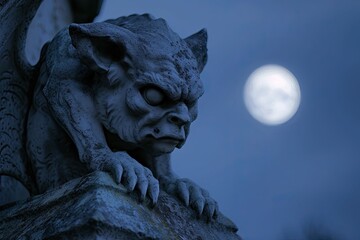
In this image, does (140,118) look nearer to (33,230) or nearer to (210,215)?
(210,215)

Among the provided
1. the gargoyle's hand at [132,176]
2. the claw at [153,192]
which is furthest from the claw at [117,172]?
the claw at [153,192]

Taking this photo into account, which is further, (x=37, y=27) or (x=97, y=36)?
(x=37, y=27)

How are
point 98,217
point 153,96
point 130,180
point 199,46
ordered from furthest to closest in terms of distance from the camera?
1. point 199,46
2. point 153,96
3. point 130,180
4. point 98,217

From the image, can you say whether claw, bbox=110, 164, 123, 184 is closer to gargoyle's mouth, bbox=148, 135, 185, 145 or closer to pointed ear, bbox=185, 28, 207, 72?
gargoyle's mouth, bbox=148, 135, 185, 145

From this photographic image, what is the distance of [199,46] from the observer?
285 centimetres

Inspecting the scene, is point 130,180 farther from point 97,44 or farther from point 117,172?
point 97,44

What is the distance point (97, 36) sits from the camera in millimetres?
2479

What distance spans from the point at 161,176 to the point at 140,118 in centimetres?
36

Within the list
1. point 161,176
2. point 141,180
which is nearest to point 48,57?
point 161,176

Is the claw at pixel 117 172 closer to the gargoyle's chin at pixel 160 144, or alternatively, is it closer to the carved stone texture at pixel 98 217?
the carved stone texture at pixel 98 217

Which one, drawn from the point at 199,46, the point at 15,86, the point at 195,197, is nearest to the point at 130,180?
the point at 195,197

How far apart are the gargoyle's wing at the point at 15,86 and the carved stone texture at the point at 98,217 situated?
298 mm

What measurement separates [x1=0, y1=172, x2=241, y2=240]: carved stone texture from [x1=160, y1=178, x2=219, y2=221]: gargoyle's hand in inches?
1.2

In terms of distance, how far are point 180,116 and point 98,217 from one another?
2.12ft
